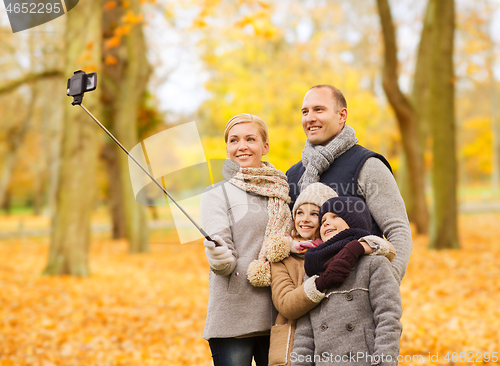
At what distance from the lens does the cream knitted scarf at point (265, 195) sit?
2.06 meters

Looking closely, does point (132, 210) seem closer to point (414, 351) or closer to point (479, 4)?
point (414, 351)

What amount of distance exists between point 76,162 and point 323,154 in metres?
7.61

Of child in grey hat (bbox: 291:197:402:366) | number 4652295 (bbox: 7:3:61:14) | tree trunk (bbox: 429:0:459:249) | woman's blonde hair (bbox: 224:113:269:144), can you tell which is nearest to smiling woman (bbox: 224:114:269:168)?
woman's blonde hair (bbox: 224:113:269:144)

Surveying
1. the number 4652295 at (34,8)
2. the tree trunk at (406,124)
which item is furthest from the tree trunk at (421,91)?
the number 4652295 at (34,8)

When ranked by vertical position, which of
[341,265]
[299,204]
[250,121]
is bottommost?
[341,265]

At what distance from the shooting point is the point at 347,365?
183 centimetres

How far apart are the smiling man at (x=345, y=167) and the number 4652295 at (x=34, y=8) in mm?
2462

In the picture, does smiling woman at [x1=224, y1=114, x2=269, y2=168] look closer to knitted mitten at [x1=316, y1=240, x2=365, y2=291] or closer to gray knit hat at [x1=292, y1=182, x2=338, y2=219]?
gray knit hat at [x1=292, y1=182, x2=338, y2=219]

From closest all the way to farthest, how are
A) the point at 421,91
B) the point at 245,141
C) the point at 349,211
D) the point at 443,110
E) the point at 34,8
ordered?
1. the point at 349,211
2. the point at 245,141
3. the point at 34,8
4. the point at 443,110
5. the point at 421,91

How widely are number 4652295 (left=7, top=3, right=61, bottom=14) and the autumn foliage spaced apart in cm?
225

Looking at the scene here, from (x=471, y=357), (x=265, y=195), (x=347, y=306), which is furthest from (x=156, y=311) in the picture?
(x=347, y=306)

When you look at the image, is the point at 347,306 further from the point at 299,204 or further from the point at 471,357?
the point at 471,357

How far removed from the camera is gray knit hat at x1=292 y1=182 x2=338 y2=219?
2.04 meters

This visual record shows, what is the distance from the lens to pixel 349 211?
196 centimetres
